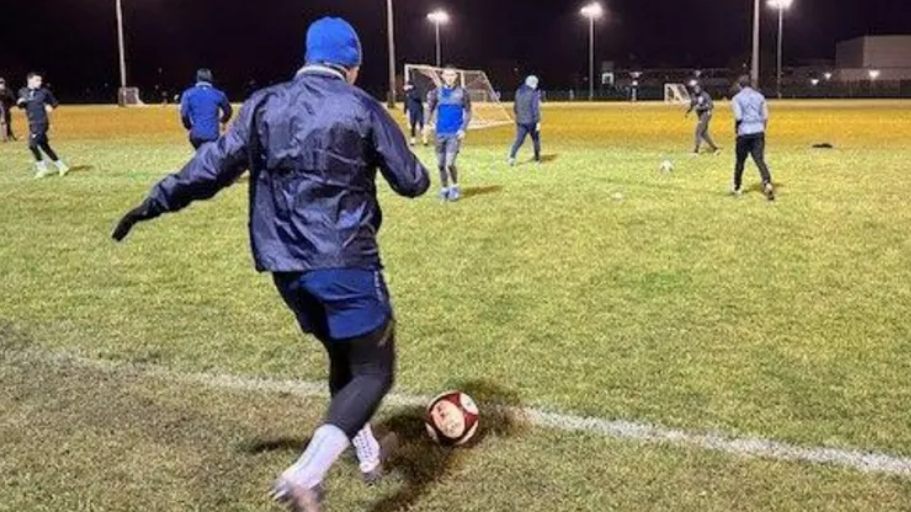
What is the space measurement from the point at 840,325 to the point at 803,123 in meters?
30.5

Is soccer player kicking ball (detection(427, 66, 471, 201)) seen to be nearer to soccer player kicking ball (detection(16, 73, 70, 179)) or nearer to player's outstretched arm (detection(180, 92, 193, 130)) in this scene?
player's outstretched arm (detection(180, 92, 193, 130))

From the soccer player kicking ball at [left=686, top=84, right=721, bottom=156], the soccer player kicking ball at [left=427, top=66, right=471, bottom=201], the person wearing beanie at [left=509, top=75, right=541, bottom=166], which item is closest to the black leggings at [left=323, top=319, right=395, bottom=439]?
the soccer player kicking ball at [left=427, top=66, right=471, bottom=201]

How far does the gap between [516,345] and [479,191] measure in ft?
30.3

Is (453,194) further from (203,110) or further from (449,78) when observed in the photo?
(203,110)

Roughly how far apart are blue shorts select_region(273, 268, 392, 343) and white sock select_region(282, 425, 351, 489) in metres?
0.36

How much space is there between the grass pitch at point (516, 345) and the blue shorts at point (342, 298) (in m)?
0.96

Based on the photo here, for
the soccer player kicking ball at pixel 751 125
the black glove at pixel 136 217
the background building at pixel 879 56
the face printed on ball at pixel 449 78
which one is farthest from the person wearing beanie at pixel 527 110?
the background building at pixel 879 56

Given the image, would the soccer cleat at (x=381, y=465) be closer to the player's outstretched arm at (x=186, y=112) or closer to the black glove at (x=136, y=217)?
the black glove at (x=136, y=217)

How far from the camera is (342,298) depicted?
13.0 feet

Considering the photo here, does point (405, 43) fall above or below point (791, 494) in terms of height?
above

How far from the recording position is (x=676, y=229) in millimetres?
12359

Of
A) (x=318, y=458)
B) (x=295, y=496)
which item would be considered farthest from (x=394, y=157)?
(x=295, y=496)

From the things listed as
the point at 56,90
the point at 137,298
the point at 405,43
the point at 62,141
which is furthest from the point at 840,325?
the point at 405,43

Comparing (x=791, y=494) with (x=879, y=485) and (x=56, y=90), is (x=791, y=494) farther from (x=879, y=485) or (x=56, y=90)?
(x=56, y=90)
